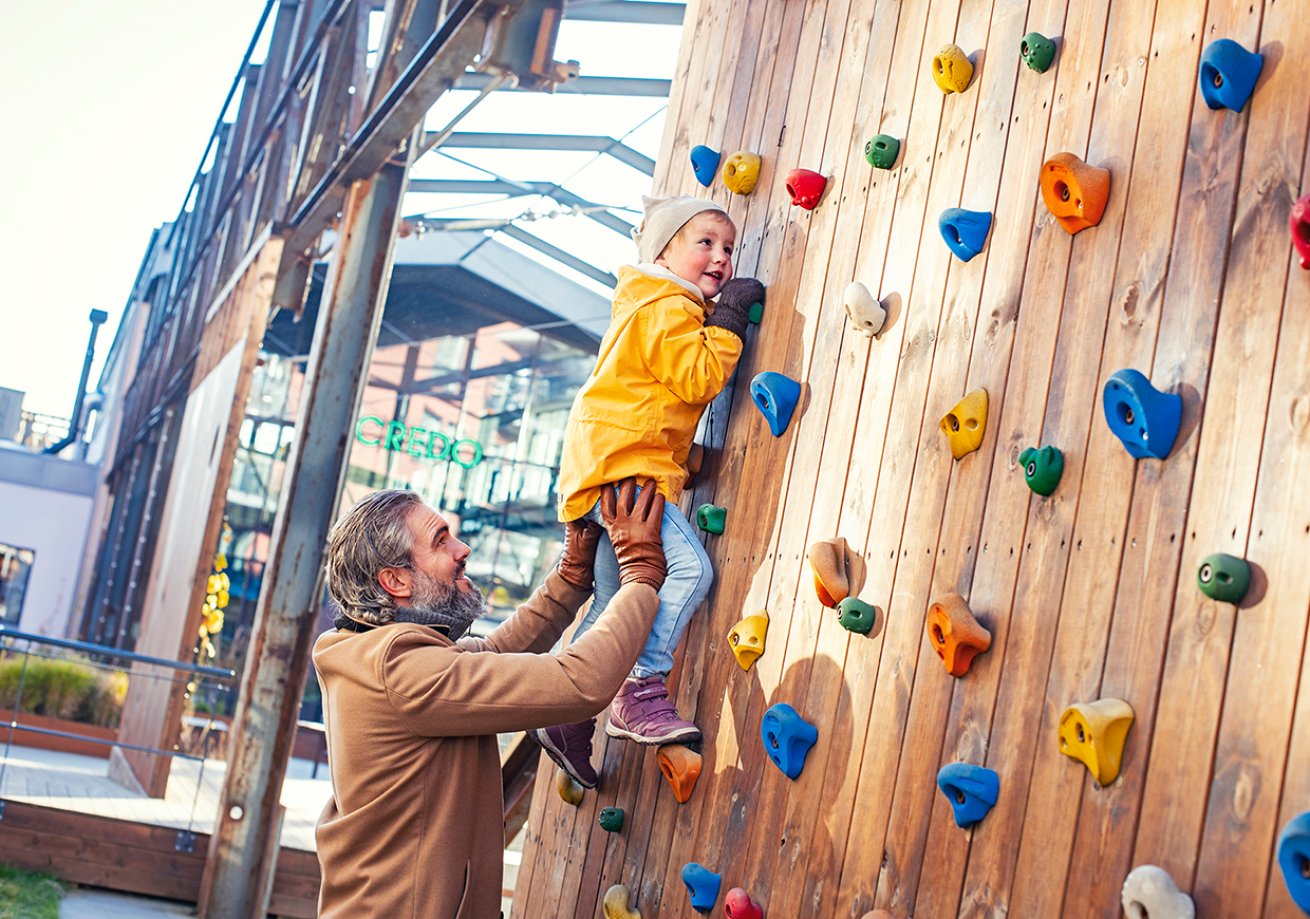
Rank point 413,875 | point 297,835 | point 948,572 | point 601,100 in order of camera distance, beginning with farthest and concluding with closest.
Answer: point 601,100 < point 297,835 < point 413,875 < point 948,572

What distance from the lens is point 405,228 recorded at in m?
13.6

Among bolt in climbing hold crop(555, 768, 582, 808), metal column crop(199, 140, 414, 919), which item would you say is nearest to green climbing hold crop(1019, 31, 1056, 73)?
bolt in climbing hold crop(555, 768, 582, 808)

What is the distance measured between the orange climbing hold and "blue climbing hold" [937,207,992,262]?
1.21 m

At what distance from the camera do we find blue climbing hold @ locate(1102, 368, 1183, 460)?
5.99 feet

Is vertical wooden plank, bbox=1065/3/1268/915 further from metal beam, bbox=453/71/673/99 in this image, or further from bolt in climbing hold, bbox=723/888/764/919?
metal beam, bbox=453/71/673/99

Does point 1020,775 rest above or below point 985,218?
below

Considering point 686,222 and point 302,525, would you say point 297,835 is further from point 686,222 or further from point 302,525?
point 686,222

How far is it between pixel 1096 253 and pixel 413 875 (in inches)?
64.1

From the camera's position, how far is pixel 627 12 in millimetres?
8867

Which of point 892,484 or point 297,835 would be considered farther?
point 297,835

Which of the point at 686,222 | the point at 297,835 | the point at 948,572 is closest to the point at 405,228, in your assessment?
the point at 297,835

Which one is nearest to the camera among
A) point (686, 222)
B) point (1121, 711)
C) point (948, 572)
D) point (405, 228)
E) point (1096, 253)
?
point (1121, 711)

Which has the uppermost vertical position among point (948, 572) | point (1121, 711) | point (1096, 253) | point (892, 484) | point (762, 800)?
point (1096, 253)

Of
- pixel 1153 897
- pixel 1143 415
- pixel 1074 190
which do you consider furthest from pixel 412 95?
pixel 1153 897
